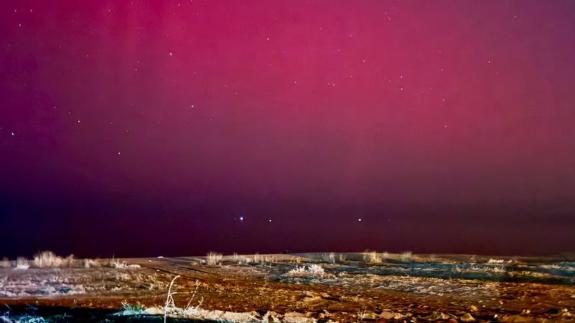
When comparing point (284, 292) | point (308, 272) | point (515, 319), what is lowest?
point (515, 319)

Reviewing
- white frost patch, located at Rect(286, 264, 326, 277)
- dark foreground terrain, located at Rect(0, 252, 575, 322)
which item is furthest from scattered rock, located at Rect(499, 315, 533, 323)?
white frost patch, located at Rect(286, 264, 326, 277)

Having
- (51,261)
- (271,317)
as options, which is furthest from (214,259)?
(271,317)

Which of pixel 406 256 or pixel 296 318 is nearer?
pixel 296 318

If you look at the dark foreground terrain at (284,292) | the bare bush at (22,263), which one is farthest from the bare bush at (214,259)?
the bare bush at (22,263)

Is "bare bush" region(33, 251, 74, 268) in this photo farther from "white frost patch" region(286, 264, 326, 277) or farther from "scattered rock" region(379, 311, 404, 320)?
"scattered rock" region(379, 311, 404, 320)

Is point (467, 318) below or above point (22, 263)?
below

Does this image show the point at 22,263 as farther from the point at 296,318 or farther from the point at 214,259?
the point at 296,318

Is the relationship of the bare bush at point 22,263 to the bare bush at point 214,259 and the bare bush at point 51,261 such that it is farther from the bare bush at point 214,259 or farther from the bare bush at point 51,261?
the bare bush at point 214,259

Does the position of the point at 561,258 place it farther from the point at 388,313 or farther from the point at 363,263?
the point at 388,313
